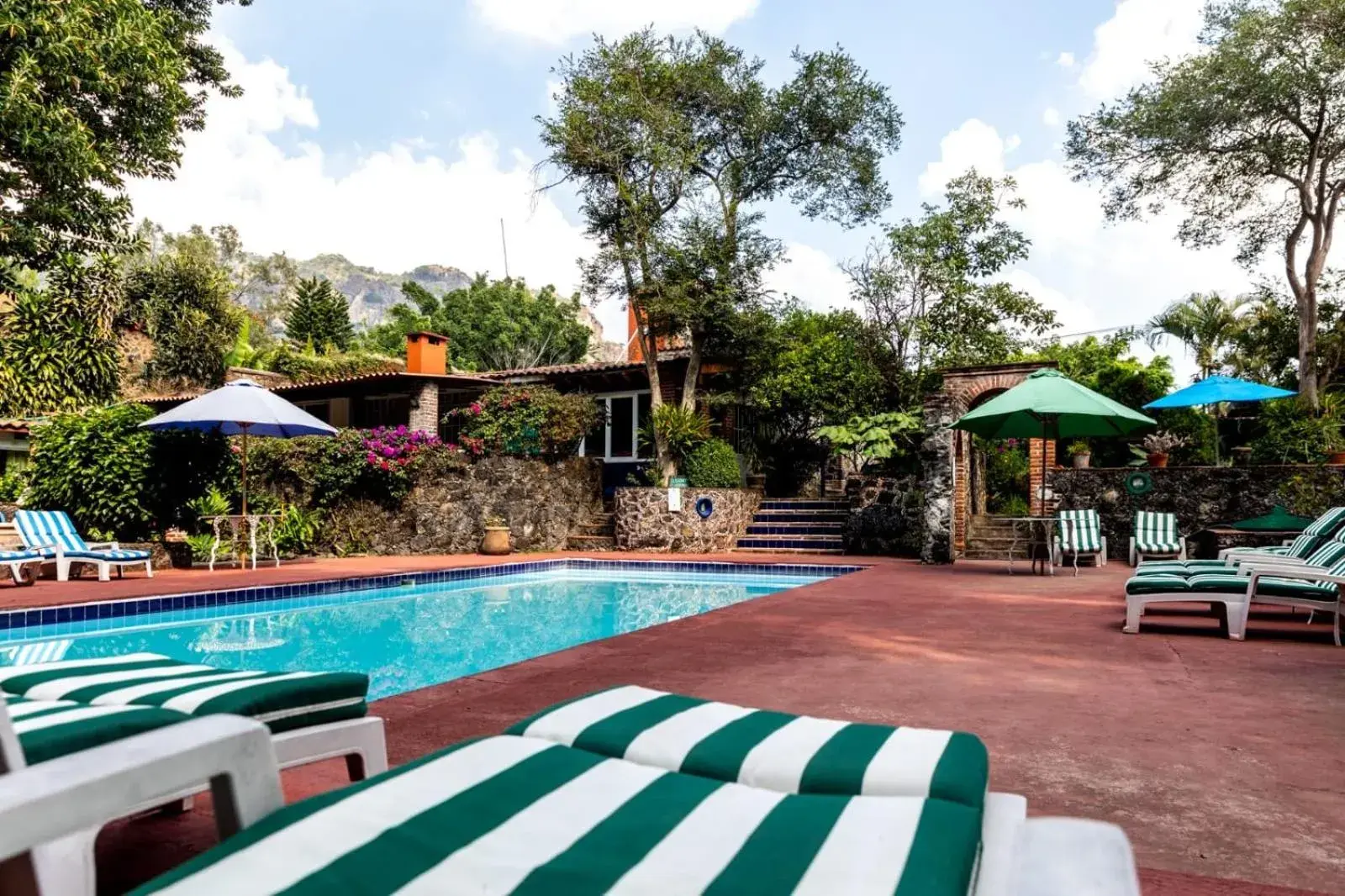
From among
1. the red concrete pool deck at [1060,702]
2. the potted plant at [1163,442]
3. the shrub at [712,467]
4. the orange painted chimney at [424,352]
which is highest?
the orange painted chimney at [424,352]

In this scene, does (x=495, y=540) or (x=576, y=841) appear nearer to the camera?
(x=576, y=841)

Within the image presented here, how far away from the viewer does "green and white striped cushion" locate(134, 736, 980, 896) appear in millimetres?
977

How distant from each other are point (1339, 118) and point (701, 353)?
12.3 m

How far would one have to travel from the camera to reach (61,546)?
9.37 m

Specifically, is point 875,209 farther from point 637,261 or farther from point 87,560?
point 87,560

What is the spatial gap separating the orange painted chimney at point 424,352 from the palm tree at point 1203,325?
57.5 ft

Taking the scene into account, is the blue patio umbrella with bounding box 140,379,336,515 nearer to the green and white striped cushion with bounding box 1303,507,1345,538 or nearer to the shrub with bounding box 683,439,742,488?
the shrub with bounding box 683,439,742,488

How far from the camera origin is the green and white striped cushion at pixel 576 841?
98cm

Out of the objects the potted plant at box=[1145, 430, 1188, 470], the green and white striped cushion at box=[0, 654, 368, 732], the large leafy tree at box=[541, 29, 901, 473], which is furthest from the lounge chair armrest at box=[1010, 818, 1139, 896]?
the potted plant at box=[1145, 430, 1188, 470]

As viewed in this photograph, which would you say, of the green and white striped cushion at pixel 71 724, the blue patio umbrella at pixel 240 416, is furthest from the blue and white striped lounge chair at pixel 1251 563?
the blue patio umbrella at pixel 240 416

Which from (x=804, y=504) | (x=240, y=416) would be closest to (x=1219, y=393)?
(x=804, y=504)

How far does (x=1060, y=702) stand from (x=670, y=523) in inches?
436

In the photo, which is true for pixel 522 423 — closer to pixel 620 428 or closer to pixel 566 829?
pixel 620 428

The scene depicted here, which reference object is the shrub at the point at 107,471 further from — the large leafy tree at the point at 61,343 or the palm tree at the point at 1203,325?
the palm tree at the point at 1203,325
